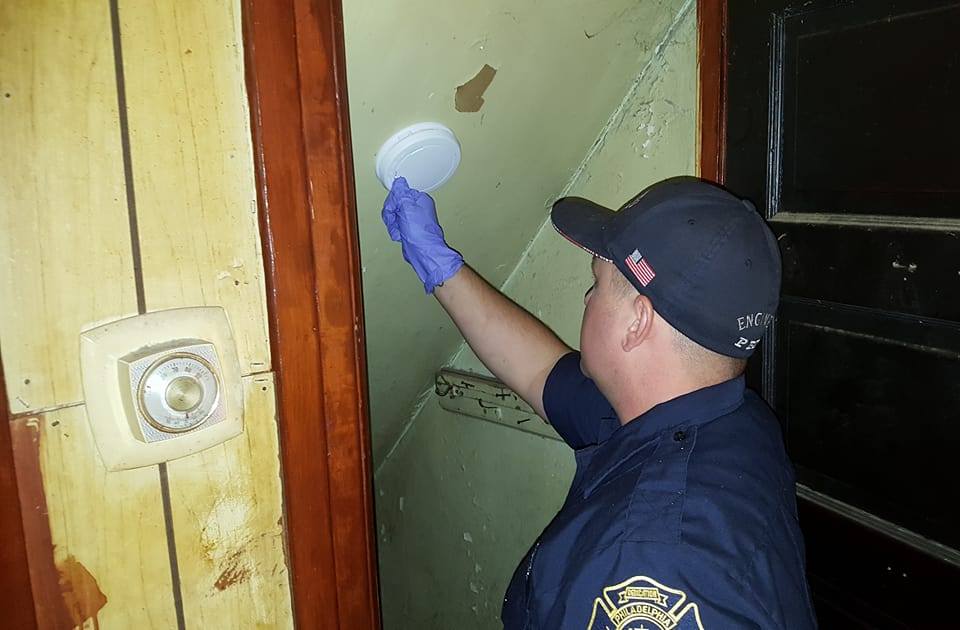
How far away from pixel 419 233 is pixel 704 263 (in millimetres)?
528

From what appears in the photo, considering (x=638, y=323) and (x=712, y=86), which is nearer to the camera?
(x=638, y=323)

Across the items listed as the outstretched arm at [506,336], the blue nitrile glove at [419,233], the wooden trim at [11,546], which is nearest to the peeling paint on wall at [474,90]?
the blue nitrile glove at [419,233]

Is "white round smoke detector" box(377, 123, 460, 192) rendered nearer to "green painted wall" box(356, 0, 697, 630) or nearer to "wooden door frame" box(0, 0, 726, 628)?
"green painted wall" box(356, 0, 697, 630)

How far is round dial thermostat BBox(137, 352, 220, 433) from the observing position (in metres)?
0.54

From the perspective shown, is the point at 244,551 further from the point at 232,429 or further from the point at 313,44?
the point at 313,44

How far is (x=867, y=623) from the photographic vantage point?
113cm

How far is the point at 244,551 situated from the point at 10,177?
0.39 meters

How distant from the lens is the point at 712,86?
1.21m

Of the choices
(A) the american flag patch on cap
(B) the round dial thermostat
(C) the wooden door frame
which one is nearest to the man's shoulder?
(A) the american flag patch on cap

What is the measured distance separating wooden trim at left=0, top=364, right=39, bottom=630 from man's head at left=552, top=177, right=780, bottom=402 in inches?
31.0

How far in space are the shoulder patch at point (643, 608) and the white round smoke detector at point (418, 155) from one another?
2.50 ft

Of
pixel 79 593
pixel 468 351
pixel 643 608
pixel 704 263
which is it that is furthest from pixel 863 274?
pixel 79 593

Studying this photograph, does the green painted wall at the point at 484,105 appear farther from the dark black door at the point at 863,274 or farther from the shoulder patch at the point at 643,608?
the shoulder patch at the point at 643,608

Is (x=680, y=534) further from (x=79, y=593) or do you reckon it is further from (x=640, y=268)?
(x=79, y=593)
